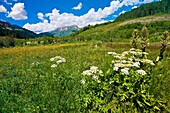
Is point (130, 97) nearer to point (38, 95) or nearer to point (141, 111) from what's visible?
point (141, 111)

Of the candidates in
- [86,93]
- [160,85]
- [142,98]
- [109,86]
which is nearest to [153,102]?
[142,98]

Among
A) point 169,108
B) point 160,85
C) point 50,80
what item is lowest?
point 169,108

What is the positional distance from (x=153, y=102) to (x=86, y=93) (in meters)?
2.25

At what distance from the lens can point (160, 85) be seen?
839cm

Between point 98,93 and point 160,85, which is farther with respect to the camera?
point 160,85

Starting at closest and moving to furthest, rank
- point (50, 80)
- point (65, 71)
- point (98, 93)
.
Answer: point (98, 93)
point (50, 80)
point (65, 71)

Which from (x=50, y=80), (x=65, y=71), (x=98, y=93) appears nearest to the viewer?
(x=98, y=93)

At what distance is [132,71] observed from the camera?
7.73 metres

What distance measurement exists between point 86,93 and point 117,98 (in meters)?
1.02

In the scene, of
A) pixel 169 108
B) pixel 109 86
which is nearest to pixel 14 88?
pixel 109 86

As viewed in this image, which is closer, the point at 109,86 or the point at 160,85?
the point at 109,86

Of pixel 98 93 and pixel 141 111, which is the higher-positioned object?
pixel 98 93

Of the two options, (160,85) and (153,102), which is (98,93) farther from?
(160,85)

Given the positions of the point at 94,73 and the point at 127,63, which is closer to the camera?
the point at 94,73
